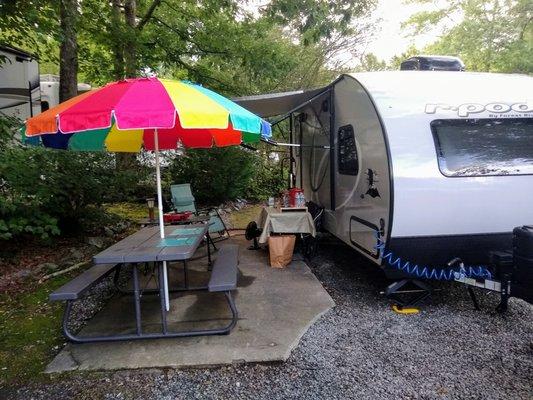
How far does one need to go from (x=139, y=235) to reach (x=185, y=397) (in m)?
2.16

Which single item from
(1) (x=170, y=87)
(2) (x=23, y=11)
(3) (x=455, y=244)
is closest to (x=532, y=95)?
(3) (x=455, y=244)

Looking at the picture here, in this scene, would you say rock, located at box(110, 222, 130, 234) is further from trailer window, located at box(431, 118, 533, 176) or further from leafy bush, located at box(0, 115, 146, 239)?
trailer window, located at box(431, 118, 533, 176)

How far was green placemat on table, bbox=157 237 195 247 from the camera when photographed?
143 inches

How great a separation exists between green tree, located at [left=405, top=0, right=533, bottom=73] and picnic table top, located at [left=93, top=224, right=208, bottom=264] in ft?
53.6

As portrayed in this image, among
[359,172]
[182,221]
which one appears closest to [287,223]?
[359,172]

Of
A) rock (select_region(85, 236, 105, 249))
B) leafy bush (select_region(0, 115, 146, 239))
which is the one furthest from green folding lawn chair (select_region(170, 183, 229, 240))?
rock (select_region(85, 236, 105, 249))

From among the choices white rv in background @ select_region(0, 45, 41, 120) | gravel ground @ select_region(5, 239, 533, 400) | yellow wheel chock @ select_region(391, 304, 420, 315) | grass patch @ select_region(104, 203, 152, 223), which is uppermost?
white rv in background @ select_region(0, 45, 41, 120)

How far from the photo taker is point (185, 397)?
103 inches

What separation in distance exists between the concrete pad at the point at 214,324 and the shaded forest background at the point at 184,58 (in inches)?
82.7

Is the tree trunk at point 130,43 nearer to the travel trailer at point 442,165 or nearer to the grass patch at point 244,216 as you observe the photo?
the grass patch at point 244,216

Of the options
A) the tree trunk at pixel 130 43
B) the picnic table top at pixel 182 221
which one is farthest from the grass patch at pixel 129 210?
the tree trunk at pixel 130 43

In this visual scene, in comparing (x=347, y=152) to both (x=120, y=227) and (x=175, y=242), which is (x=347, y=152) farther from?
(x=120, y=227)

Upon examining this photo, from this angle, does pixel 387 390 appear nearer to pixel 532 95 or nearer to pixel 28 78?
pixel 532 95

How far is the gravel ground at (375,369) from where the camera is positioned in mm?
2660
